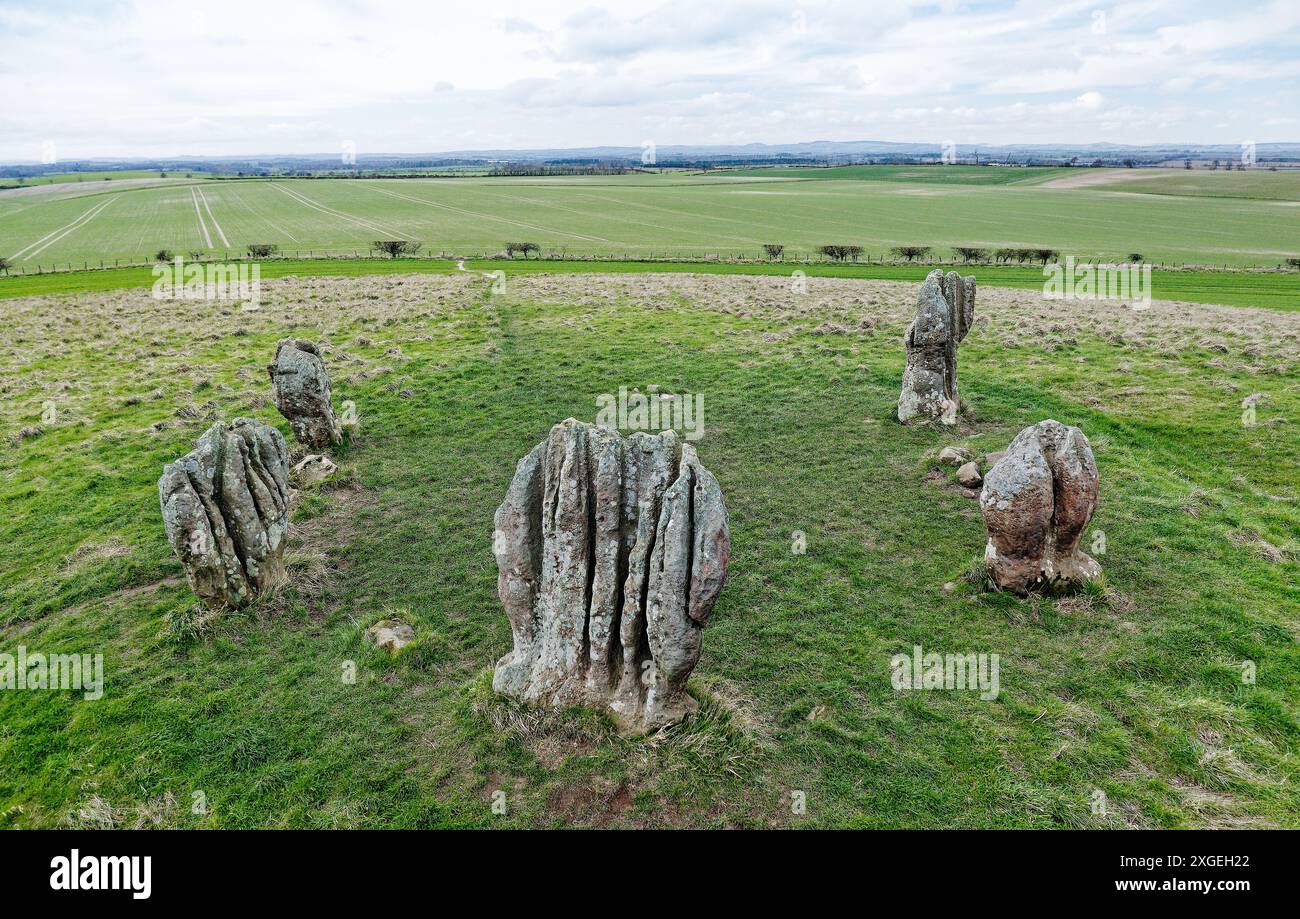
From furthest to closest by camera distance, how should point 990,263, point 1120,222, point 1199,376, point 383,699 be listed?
point 1120,222, point 990,263, point 1199,376, point 383,699

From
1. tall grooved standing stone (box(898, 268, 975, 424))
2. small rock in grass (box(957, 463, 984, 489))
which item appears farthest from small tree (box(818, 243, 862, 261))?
small rock in grass (box(957, 463, 984, 489))

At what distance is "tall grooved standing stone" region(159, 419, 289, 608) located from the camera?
12.9m

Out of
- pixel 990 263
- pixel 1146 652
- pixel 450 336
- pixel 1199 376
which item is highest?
pixel 990 263

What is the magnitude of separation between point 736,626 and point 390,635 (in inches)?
268


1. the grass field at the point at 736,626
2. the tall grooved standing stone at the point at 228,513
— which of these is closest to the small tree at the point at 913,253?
the grass field at the point at 736,626

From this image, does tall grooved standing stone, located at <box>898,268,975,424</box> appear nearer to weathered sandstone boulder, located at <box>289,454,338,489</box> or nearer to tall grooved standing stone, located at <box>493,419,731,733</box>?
tall grooved standing stone, located at <box>493,419,731,733</box>

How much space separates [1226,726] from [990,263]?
67.5 m

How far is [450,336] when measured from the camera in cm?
3638

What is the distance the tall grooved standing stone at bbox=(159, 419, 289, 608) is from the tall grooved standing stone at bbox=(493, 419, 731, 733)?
6174mm

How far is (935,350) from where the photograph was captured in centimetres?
2325

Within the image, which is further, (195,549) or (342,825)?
(195,549)

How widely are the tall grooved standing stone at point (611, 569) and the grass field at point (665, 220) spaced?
6878 cm
